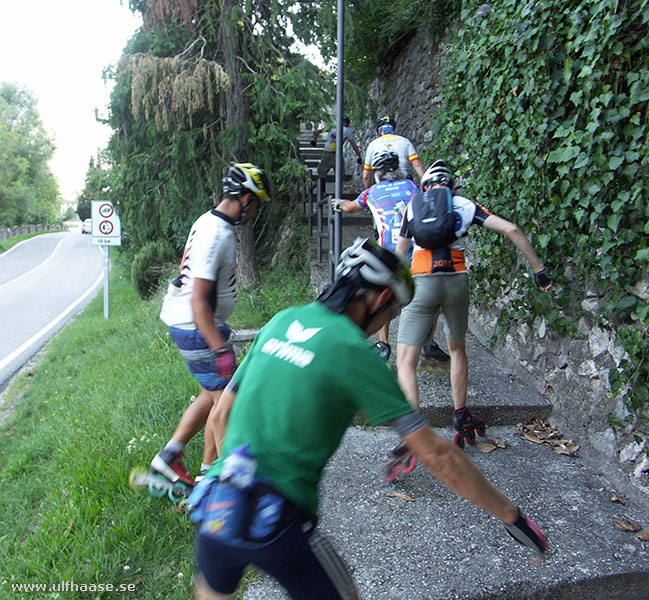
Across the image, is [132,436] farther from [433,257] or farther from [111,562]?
[433,257]

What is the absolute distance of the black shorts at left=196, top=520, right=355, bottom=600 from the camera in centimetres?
137

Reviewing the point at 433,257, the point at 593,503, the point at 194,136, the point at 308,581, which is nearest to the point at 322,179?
the point at 194,136

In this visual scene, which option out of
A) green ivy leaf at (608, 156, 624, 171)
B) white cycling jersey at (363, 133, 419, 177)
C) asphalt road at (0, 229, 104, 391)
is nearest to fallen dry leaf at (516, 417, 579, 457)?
green ivy leaf at (608, 156, 624, 171)

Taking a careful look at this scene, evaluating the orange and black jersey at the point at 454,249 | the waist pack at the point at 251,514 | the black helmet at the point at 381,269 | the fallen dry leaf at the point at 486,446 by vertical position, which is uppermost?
the black helmet at the point at 381,269

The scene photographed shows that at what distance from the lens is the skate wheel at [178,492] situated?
311cm

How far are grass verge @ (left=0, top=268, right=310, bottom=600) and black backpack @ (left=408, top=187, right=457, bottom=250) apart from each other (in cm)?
211

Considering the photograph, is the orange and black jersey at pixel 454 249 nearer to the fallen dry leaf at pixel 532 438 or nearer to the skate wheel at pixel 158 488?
the fallen dry leaf at pixel 532 438

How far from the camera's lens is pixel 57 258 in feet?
105

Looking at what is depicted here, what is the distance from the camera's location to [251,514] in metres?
1.34

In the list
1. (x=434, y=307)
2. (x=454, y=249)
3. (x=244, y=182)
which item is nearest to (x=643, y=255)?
(x=454, y=249)

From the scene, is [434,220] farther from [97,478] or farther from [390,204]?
[97,478]

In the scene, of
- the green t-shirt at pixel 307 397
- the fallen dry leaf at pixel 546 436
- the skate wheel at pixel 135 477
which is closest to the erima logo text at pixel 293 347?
the green t-shirt at pixel 307 397

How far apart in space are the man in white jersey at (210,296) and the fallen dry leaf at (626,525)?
221 centimetres

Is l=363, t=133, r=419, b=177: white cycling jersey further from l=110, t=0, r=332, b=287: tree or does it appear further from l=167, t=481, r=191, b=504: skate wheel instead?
l=167, t=481, r=191, b=504: skate wheel
